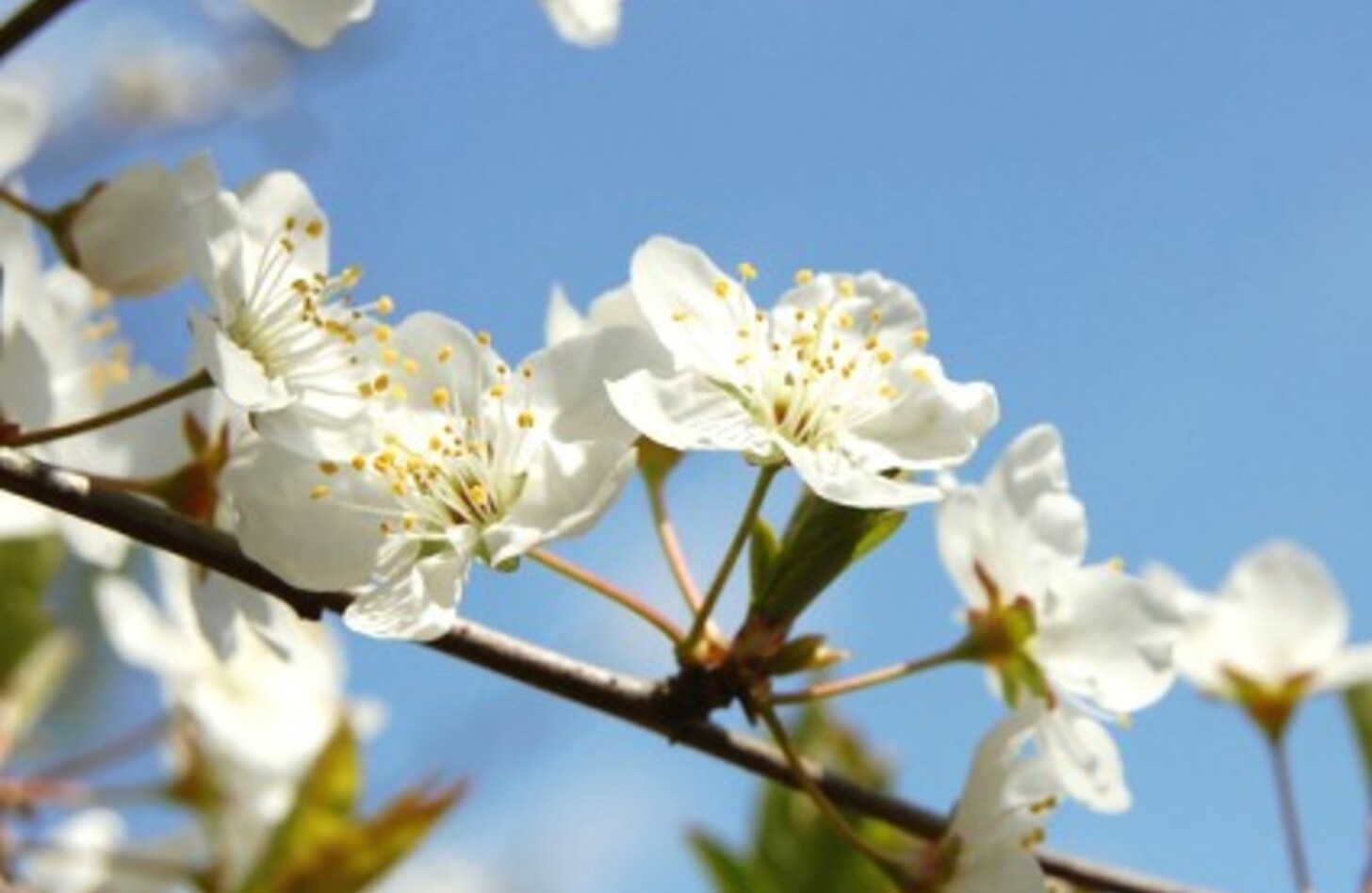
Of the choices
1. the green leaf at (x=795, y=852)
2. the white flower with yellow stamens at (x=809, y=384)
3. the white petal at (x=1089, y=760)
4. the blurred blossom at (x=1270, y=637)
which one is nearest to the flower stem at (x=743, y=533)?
the white flower with yellow stamens at (x=809, y=384)

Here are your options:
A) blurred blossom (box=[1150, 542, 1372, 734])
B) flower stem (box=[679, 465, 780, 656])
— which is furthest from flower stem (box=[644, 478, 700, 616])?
blurred blossom (box=[1150, 542, 1372, 734])

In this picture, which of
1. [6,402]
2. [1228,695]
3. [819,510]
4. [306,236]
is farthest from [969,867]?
[1228,695]

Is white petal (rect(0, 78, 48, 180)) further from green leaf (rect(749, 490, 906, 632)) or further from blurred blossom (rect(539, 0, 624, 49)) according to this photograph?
green leaf (rect(749, 490, 906, 632))

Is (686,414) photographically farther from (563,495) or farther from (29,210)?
(29,210)

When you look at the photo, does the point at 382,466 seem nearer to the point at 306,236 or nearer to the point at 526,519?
the point at 526,519

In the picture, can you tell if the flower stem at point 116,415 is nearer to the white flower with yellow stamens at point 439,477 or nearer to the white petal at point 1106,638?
the white flower with yellow stamens at point 439,477

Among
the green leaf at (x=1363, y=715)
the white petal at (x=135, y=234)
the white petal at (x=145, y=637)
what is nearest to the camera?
the white petal at (x=135, y=234)

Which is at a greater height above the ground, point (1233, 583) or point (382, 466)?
point (1233, 583)
